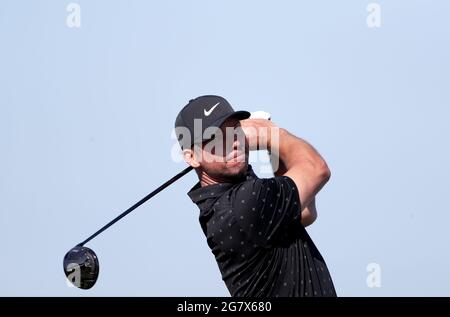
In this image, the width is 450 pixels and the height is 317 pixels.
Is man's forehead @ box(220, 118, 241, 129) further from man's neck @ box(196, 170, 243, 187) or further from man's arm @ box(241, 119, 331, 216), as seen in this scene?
man's neck @ box(196, 170, 243, 187)

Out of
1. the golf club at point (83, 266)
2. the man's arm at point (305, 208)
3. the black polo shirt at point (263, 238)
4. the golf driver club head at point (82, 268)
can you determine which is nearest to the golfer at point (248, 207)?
the black polo shirt at point (263, 238)

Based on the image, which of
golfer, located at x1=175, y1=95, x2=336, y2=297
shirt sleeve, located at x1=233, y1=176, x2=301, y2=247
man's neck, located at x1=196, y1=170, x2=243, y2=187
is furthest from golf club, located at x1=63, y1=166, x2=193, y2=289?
shirt sleeve, located at x1=233, y1=176, x2=301, y2=247

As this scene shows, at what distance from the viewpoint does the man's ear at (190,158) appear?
3.11 m

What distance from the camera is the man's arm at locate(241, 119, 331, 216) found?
3070 mm

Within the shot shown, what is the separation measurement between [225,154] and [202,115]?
20cm

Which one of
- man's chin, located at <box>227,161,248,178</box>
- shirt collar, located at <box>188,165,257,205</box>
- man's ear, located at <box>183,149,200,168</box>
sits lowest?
shirt collar, located at <box>188,165,257,205</box>

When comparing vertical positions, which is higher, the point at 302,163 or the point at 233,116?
the point at 233,116

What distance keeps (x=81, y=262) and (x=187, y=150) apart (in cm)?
83

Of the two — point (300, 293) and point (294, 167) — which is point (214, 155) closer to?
point (294, 167)

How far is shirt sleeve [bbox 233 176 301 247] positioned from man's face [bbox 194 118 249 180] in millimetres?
71

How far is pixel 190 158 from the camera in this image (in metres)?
3.13

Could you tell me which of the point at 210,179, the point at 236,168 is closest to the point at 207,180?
the point at 210,179

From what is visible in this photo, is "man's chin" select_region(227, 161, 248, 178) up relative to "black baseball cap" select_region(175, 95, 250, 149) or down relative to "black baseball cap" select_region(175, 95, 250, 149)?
down

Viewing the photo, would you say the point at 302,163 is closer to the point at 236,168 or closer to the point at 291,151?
the point at 291,151
